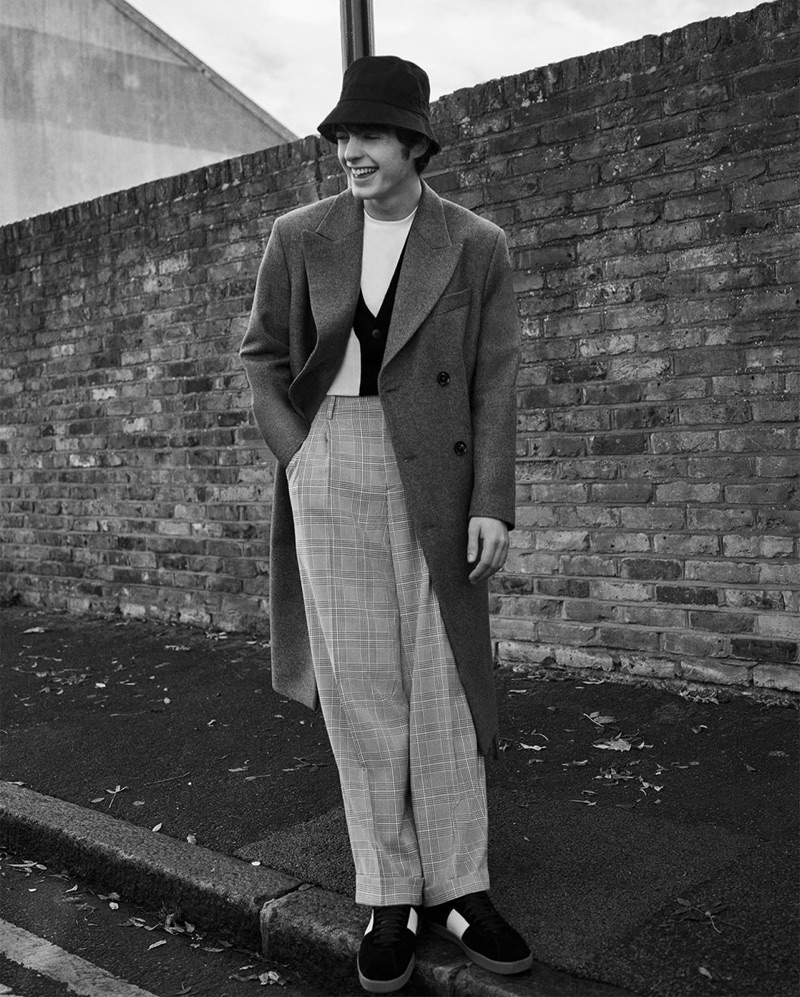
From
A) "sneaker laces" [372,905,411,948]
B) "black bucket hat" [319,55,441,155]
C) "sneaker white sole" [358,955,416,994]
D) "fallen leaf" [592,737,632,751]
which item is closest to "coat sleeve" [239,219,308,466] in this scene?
"black bucket hat" [319,55,441,155]

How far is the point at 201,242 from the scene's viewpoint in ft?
22.6

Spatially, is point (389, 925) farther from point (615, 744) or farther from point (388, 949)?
point (615, 744)

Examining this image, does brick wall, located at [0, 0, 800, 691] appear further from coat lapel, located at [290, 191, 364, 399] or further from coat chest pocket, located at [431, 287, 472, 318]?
coat lapel, located at [290, 191, 364, 399]

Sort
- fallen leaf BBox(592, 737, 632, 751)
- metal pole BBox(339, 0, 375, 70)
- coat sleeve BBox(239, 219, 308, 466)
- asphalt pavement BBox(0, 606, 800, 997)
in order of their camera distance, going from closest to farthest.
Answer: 1. asphalt pavement BBox(0, 606, 800, 997)
2. coat sleeve BBox(239, 219, 308, 466)
3. fallen leaf BBox(592, 737, 632, 751)
4. metal pole BBox(339, 0, 375, 70)

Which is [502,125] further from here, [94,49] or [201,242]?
[94,49]

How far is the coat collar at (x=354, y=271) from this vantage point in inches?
112

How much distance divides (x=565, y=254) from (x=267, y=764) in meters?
2.51

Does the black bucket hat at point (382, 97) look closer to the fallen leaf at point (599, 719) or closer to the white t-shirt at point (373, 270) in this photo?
the white t-shirt at point (373, 270)

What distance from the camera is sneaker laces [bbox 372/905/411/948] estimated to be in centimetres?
271

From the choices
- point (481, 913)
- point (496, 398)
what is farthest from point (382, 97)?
point (481, 913)

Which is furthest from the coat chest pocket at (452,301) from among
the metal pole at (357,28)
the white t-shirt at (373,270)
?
the metal pole at (357,28)

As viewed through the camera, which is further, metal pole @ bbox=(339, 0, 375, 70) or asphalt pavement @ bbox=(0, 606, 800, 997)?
metal pole @ bbox=(339, 0, 375, 70)

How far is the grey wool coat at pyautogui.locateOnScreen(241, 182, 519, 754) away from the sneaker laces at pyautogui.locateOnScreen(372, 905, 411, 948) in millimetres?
437

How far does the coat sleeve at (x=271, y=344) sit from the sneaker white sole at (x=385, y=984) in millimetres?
1235
